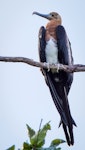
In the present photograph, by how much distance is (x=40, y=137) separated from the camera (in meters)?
3.21

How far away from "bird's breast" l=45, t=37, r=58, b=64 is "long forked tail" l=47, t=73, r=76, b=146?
38 cm

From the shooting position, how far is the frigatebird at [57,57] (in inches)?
255

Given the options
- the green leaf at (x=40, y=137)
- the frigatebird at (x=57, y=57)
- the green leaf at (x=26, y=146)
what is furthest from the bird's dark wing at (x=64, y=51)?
the green leaf at (x=26, y=146)

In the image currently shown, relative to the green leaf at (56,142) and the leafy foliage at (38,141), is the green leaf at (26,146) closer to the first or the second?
the leafy foliage at (38,141)

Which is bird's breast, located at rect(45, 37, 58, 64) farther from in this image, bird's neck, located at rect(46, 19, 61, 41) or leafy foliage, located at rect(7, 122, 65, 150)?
leafy foliage, located at rect(7, 122, 65, 150)

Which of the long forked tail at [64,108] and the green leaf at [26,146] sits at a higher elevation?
the green leaf at [26,146]

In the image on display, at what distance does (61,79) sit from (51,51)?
22.3 inches

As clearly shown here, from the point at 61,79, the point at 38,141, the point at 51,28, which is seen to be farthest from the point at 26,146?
the point at 51,28

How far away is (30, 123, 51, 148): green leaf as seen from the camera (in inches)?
123

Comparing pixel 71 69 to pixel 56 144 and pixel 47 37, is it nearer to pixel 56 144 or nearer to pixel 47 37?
pixel 56 144

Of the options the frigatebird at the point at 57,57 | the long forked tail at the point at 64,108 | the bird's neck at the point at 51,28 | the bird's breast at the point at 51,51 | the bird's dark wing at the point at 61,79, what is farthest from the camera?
the bird's neck at the point at 51,28

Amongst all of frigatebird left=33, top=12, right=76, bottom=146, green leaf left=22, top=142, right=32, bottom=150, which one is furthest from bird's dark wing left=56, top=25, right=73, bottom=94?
green leaf left=22, top=142, right=32, bottom=150

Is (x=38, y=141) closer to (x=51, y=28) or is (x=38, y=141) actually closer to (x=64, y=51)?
(x=64, y=51)

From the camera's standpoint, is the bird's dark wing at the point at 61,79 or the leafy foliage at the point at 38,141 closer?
the leafy foliage at the point at 38,141
